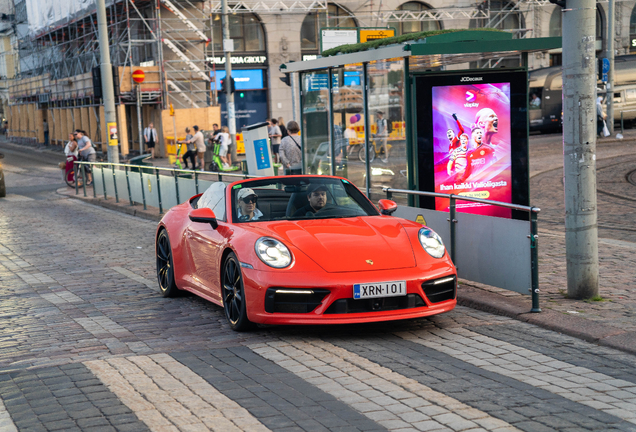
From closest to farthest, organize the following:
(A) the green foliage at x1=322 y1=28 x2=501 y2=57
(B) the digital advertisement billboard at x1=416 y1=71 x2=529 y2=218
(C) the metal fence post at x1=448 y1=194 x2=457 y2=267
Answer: (C) the metal fence post at x1=448 y1=194 x2=457 y2=267, (B) the digital advertisement billboard at x1=416 y1=71 x2=529 y2=218, (A) the green foliage at x1=322 y1=28 x2=501 y2=57

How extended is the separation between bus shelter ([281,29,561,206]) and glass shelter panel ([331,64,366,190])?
0.05 feet

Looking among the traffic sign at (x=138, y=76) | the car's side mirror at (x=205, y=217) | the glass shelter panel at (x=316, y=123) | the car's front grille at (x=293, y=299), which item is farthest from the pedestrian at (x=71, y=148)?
the car's front grille at (x=293, y=299)

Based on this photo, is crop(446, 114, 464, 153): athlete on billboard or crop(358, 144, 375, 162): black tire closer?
crop(446, 114, 464, 153): athlete on billboard

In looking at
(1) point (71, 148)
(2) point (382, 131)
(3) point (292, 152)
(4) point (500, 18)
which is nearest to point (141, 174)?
(3) point (292, 152)

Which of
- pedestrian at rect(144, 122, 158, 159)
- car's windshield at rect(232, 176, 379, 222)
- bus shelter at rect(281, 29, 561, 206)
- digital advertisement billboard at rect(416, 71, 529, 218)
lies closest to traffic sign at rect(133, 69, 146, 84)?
pedestrian at rect(144, 122, 158, 159)

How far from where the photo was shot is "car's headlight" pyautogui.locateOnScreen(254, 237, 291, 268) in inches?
264

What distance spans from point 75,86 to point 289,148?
99.0ft

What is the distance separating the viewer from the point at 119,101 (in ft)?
126

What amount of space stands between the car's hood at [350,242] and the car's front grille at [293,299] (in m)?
0.22

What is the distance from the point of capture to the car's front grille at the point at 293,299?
21.4 ft

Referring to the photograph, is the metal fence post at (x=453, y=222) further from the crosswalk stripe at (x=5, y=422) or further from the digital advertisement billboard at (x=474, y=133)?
the crosswalk stripe at (x=5, y=422)

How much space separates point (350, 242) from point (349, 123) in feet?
19.1

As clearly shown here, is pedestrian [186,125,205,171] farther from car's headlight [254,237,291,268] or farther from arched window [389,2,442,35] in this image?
car's headlight [254,237,291,268]

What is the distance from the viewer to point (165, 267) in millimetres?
8992
